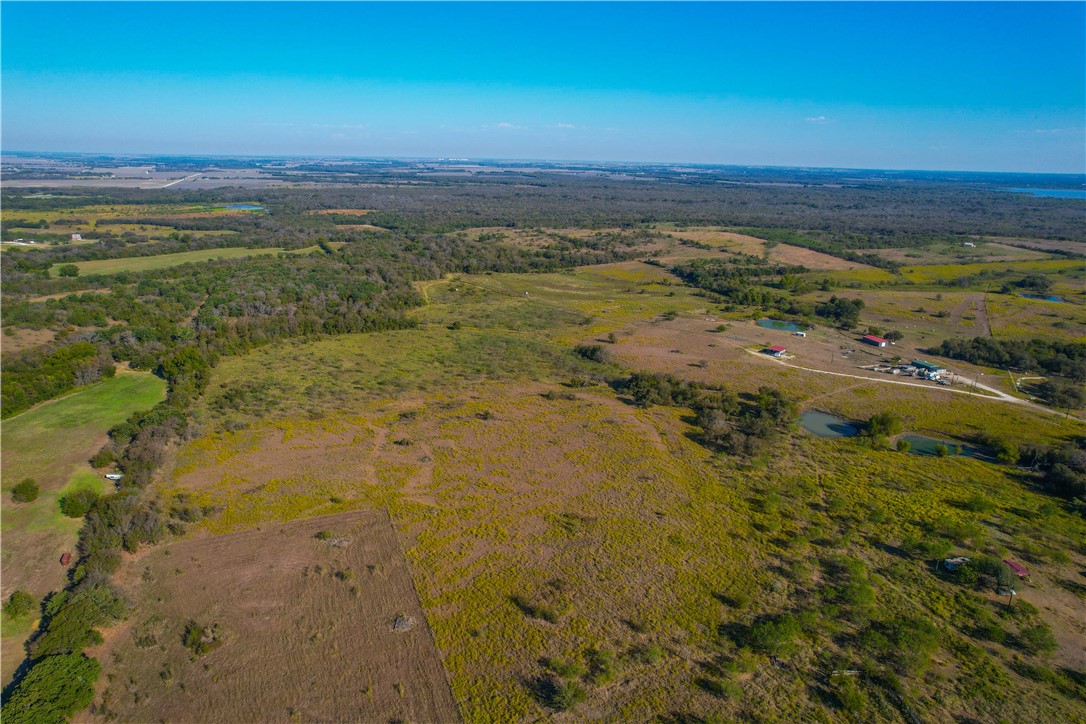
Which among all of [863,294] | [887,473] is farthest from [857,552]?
[863,294]

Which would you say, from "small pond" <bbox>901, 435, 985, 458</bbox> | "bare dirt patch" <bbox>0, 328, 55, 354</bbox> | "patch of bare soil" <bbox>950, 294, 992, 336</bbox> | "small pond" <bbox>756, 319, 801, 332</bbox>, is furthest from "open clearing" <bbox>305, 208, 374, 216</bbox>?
"small pond" <bbox>901, 435, 985, 458</bbox>

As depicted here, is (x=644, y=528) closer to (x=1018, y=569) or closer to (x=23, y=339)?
(x=1018, y=569)

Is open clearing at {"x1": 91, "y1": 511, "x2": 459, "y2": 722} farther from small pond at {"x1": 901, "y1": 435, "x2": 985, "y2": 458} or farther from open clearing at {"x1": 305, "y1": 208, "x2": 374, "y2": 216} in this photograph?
open clearing at {"x1": 305, "y1": 208, "x2": 374, "y2": 216}

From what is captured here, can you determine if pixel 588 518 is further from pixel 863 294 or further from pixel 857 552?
pixel 863 294

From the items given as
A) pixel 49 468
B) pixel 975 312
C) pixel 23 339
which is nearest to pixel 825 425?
pixel 49 468

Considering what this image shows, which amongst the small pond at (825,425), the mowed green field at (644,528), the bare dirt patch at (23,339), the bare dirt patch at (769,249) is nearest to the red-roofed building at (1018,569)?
the mowed green field at (644,528)

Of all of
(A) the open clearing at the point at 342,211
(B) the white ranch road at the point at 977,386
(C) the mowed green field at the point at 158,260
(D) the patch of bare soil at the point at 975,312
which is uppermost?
(A) the open clearing at the point at 342,211

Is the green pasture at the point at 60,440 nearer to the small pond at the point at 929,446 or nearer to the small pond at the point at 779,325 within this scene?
the small pond at the point at 929,446
